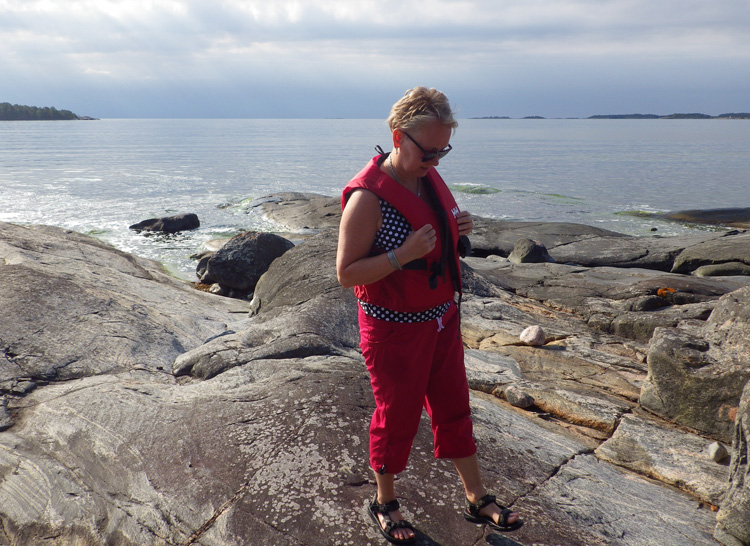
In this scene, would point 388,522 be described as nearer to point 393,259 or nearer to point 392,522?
point 392,522

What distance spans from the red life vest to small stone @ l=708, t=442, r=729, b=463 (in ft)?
8.57

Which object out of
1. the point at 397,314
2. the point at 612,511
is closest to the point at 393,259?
the point at 397,314

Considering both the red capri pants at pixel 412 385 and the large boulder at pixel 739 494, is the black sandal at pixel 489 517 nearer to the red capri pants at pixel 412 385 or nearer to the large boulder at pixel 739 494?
the red capri pants at pixel 412 385

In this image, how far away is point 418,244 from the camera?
2.65m

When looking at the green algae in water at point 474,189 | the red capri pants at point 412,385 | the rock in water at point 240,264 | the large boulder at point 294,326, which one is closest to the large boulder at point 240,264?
the rock in water at point 240,264

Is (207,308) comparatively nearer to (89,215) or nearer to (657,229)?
(89,215)

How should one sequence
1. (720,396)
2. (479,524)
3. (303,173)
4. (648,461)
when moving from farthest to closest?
(303,173) < (720,396) < (648,461) < (479,524)

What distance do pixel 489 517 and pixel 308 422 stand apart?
1237mm

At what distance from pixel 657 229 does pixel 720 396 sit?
20240 millimetres

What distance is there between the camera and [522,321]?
7457mm

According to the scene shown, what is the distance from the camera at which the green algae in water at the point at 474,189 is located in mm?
33625

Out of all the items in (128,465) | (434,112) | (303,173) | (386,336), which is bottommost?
(303,173)

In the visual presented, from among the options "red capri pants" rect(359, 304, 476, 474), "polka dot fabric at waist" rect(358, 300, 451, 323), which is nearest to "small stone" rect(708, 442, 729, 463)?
"red capri pants" rect(359, 304, 476, 474)

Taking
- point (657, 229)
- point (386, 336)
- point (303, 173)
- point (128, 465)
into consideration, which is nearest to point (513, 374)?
point (386, 336)
